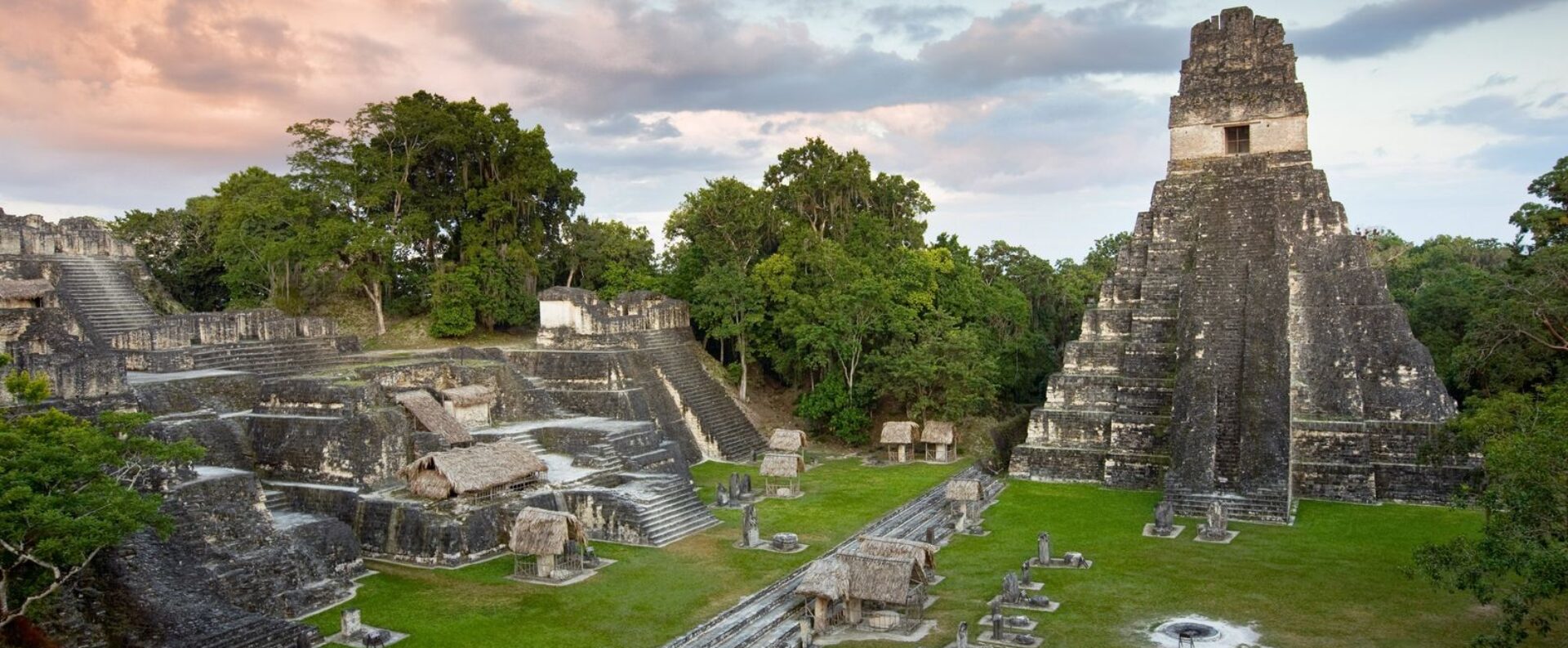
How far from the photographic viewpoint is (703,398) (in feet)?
91.0

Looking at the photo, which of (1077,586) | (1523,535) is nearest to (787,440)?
(1077,586)

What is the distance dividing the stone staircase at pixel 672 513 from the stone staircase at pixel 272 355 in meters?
8.69

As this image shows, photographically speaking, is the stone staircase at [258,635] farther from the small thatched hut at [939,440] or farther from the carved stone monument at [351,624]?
Answer: the small thatched hut at [939,440]

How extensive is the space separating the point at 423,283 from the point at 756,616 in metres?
20.5

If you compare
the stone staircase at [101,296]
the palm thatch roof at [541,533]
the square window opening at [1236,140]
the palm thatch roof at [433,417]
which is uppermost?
the square window opening at [1236,140]

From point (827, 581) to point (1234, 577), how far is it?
20.7 ft

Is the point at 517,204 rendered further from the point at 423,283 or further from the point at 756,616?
the point at 756,616

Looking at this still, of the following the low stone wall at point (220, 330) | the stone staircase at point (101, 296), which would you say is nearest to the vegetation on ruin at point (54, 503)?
the low stone wall at point (220, 330)

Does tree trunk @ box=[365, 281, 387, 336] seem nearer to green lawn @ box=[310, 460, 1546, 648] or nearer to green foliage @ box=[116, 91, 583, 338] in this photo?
green foliage @ box=[116, 91, 583, 338]

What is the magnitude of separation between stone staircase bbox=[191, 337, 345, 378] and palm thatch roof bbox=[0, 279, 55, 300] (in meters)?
4.21

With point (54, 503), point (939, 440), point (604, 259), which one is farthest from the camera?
point (604, 259)

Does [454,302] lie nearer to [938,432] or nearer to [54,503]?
[938,432]

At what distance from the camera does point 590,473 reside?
19578 mm

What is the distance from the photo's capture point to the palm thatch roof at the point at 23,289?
70.3 ft
